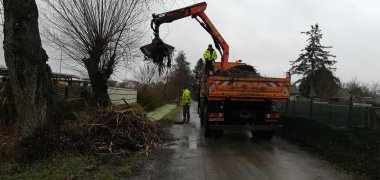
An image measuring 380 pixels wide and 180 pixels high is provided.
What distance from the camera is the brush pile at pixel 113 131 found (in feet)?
33.6

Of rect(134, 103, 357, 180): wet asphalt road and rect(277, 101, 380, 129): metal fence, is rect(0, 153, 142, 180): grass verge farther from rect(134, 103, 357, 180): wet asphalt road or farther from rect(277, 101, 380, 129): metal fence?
rect(277, 101, 380, 129): metal fence

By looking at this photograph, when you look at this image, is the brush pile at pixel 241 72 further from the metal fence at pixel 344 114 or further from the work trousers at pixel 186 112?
the work trousers at pixel 186 112

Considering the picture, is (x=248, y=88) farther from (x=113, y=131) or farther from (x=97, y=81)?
(x=97, y=81)

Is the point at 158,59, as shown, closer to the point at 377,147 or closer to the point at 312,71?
the point at 377,147

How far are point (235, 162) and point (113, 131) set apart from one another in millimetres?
3296

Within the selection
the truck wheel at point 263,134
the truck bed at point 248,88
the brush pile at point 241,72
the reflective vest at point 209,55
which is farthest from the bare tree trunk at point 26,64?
the reflective vest at point 209,55

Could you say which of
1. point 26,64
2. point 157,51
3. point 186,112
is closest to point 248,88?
point 157,51

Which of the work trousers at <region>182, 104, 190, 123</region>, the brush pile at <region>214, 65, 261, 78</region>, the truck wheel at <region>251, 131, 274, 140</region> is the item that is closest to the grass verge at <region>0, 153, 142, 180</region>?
the brush pile at <region>214, 65, 261, 78</region>

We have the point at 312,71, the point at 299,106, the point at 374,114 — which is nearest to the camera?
the point at 374,114

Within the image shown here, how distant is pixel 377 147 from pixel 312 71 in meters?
54.3

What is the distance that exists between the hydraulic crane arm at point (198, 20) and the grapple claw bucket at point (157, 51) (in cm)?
43

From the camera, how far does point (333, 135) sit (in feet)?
35.8

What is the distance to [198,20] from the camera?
16.2 metres

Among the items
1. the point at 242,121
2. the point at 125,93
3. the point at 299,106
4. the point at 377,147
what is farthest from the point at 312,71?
the point at 377,147
